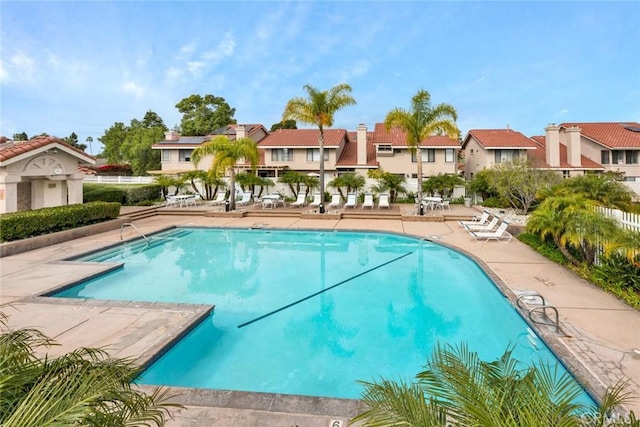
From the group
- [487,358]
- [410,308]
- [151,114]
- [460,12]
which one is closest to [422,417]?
[487,358]

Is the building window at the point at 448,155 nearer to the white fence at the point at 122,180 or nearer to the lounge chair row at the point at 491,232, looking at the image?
the lounge chair row at the point at 491,232

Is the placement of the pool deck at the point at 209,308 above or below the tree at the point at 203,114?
below

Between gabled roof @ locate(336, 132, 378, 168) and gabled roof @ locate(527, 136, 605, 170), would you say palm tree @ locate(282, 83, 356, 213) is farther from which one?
gabled roof @ locate(527, 136, 605, 170)

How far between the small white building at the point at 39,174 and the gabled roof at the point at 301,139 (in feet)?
49.9

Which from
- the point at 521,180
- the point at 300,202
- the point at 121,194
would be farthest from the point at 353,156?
the point at 121,194

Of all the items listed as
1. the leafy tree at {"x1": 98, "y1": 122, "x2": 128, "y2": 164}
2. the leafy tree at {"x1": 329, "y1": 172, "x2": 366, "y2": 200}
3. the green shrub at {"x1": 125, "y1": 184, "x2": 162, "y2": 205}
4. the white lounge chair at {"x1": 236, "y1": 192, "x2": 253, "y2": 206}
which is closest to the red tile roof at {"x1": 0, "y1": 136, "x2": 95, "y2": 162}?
the green shrub at {"x1": 125, "y1": 184, "x2": 162, "y2": 205}

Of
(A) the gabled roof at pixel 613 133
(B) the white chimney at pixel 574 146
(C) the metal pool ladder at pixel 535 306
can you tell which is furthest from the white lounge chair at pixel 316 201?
(A) the gabled roof at pixel 613 133

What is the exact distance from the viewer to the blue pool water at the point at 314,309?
5391 millimetres

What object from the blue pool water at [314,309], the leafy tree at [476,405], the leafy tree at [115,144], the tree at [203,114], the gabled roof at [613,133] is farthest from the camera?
the leafy tree at [115,144]

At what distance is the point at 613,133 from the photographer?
101 ft

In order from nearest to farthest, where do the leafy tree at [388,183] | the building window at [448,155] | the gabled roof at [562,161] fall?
1. the leafy tree at [388,183]
2. the gabled roof at [562,161]
3. the building window at [448,155]

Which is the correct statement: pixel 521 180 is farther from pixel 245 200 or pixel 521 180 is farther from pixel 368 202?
pixel 245 200

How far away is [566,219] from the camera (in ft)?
29.0

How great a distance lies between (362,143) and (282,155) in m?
6.82
